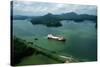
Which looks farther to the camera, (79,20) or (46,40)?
(79,20)

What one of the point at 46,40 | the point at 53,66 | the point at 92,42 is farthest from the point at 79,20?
the point at 53,66

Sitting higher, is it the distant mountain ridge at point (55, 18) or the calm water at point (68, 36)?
the distant mountain ridge at point (55, 18)

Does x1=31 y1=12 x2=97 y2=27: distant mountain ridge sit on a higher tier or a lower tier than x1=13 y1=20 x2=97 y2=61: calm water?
higher

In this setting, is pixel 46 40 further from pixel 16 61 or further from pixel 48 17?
pixel 16 61

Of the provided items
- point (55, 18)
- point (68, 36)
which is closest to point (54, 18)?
point (55, 18)

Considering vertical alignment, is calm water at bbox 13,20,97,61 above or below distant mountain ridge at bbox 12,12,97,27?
below

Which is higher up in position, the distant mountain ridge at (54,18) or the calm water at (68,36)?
the distant mountain ridge at (54,18)

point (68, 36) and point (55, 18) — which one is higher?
point (55, 18)

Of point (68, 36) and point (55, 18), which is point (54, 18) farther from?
point (68, 36)
